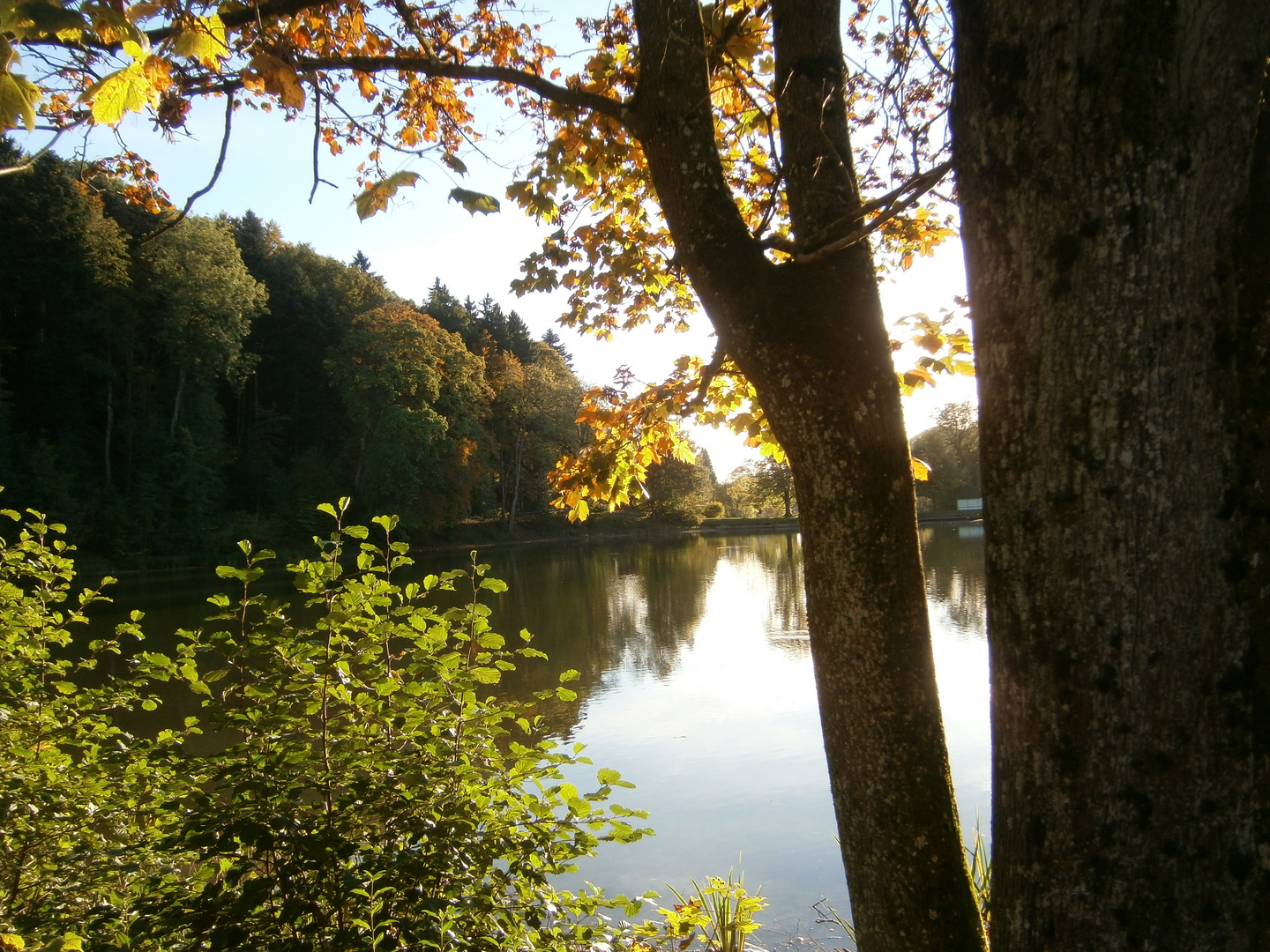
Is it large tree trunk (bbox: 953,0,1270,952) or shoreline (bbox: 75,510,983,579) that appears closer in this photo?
large tree trunk (bbox: 953,0,1270,952)

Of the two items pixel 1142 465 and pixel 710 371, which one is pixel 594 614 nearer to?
pixel 710 371

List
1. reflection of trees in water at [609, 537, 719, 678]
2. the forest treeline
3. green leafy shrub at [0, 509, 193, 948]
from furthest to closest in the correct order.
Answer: the forest treeline < reflection of trees in water at [609, 537, 719, 678] < green leafy shrub at [0, 509, 193, 948]

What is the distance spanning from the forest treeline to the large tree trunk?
26780 millimetres

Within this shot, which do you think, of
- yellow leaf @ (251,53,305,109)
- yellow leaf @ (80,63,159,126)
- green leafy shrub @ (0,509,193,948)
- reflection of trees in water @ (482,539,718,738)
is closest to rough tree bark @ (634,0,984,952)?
yellow leaf @ (251,53,305,109)

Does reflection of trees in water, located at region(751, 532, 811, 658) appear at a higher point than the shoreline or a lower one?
lower

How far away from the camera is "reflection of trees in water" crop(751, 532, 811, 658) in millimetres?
12832

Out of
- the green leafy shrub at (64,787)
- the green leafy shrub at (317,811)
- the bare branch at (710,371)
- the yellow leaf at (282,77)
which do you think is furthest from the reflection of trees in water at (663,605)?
the yellow leaf at (282,77)

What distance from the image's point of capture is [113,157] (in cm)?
326

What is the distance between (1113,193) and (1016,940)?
1.21 meters

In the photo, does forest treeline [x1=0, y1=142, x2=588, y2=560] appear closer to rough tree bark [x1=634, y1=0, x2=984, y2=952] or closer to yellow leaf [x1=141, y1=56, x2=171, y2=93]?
yellow leaf [x1=141, y1=56, x2=171, y2=93]

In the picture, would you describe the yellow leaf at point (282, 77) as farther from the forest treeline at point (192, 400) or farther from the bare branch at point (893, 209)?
the forest treeline at point (192, 400)

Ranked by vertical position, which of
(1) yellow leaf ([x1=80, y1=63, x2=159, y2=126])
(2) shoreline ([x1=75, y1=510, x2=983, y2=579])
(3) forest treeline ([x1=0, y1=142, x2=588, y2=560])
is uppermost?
(3) forest treeline ([x1=0, y1=142, x2=588, y2=560])

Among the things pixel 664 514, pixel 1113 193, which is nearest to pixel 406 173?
pixel 1113 193

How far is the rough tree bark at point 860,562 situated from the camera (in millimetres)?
1795
